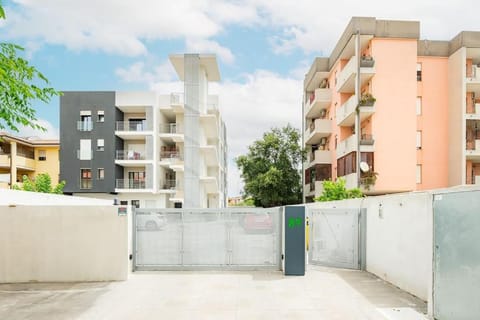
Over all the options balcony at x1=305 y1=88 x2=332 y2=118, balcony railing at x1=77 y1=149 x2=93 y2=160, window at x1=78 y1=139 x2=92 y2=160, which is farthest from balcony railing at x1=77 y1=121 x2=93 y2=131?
balcony at x1=305 y1=88 x2=332 y2=118

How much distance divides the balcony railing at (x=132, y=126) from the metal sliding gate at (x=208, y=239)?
92.1ft

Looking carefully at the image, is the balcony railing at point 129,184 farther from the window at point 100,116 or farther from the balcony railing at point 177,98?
the balcony railing at point 177,98

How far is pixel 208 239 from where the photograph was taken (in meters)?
11.2

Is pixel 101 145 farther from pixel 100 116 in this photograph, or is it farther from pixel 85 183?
pixel 85 183

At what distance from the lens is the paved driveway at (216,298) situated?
718cm

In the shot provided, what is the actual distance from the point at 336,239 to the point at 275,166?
2426 centimetres

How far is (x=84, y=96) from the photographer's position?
38.7 metres

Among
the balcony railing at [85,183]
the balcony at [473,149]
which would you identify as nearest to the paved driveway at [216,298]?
the balcony at [473,149]

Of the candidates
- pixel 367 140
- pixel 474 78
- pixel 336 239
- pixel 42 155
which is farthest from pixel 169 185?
pixel 336 239

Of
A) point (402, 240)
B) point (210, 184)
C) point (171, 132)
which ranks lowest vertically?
point (210, 184)

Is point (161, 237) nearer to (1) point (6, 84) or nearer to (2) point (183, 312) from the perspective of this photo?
(2) point (183, 312)

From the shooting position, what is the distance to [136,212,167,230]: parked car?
11203mm

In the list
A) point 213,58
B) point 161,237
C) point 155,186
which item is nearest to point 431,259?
point 161,237

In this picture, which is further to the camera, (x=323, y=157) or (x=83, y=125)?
(x=83, y=125)
